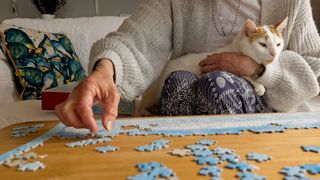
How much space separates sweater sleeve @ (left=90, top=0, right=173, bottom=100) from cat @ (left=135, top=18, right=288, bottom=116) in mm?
63

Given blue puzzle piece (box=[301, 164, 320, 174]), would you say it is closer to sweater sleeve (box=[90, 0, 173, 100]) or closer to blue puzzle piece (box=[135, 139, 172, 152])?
blue puzzle piece (box=[135, 139, 172, 152])

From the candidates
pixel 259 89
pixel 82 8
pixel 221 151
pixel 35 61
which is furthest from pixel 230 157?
pixel 82 8

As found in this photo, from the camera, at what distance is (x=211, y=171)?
0.51 meters

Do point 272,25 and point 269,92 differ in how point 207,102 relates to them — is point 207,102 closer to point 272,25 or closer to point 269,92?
point 269,92

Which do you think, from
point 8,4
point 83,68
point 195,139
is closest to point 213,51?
point 195,139

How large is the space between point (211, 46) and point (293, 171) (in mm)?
826

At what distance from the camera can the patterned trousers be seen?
3.12 ft

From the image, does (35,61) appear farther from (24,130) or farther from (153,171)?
(153,171)

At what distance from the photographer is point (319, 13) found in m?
2.49

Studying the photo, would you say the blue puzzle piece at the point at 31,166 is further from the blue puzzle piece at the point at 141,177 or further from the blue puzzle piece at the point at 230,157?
the blue puzzle piece at the point at 230,157

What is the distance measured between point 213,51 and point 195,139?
653 mm

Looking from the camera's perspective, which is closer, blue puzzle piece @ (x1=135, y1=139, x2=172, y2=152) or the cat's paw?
blue puzzle piece @ (x1=135, y1=139, x2=172, y2=152)

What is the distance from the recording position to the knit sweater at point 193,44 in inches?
40.3

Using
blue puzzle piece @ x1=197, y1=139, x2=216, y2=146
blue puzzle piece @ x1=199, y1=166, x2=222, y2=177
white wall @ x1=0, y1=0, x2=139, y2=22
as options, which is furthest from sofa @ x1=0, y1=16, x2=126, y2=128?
blue puzzle piece @ x1=199, y1=166, x2=222, y2=177
